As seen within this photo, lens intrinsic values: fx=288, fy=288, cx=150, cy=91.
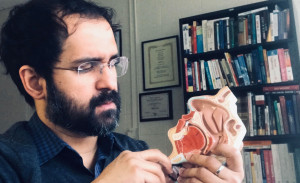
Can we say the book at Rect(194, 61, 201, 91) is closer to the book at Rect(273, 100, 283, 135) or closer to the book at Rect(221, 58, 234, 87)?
the book at Rect(221, 58, 234, 87)

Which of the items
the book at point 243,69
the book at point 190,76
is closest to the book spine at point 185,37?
the book at point 190,76

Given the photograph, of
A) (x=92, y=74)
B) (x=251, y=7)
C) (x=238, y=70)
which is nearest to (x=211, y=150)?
(x=92, y=74)

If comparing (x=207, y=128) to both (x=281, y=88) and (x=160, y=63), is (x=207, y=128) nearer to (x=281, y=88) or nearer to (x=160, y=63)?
(x=281, y=88)

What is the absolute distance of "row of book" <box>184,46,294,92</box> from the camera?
2.24m

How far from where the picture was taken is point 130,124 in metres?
3.11

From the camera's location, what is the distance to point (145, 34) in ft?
10.4

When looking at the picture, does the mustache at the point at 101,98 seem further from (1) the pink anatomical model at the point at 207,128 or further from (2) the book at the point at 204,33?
(2) the book at the point at 204,33

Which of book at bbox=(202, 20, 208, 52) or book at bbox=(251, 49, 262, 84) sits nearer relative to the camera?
book at bbox=(251, 49, 262, 84)

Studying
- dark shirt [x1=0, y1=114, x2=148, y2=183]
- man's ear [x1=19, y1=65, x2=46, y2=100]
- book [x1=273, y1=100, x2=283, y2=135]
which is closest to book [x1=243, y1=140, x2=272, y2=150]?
book [x1=273, y1=100, x2=283, y2=135]

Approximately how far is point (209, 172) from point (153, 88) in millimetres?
2171

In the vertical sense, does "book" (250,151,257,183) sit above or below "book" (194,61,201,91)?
below

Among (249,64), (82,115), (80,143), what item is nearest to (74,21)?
(82,115)

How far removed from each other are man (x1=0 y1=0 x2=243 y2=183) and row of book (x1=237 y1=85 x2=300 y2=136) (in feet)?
4.01

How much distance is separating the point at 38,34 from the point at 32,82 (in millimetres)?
213
